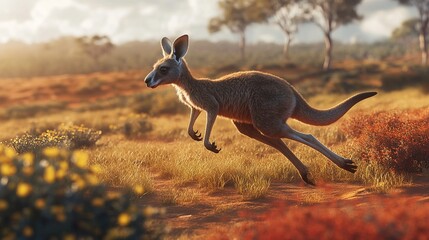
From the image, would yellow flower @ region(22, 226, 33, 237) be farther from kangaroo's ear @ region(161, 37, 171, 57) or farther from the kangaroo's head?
kangaroo's ear @ region(161, 37, 171, 57)

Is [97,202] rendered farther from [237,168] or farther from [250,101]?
[237,168]

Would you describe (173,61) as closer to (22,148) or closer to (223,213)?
(223,213)

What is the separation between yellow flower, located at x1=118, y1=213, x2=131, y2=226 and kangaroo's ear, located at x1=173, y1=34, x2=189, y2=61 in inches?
166

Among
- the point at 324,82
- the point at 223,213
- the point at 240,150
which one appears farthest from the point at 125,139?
the point at 324,82

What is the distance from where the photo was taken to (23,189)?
3334mm

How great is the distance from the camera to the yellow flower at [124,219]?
3423 millimetres

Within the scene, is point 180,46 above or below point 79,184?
above

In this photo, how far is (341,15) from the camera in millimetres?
45125

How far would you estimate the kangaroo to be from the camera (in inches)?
284

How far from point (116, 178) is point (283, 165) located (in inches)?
112

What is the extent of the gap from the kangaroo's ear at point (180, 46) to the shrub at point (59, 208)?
13.0ft

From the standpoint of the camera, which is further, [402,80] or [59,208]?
[402,80]

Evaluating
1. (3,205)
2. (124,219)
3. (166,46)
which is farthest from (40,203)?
(166,46)

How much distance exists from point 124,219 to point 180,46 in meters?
4.56
